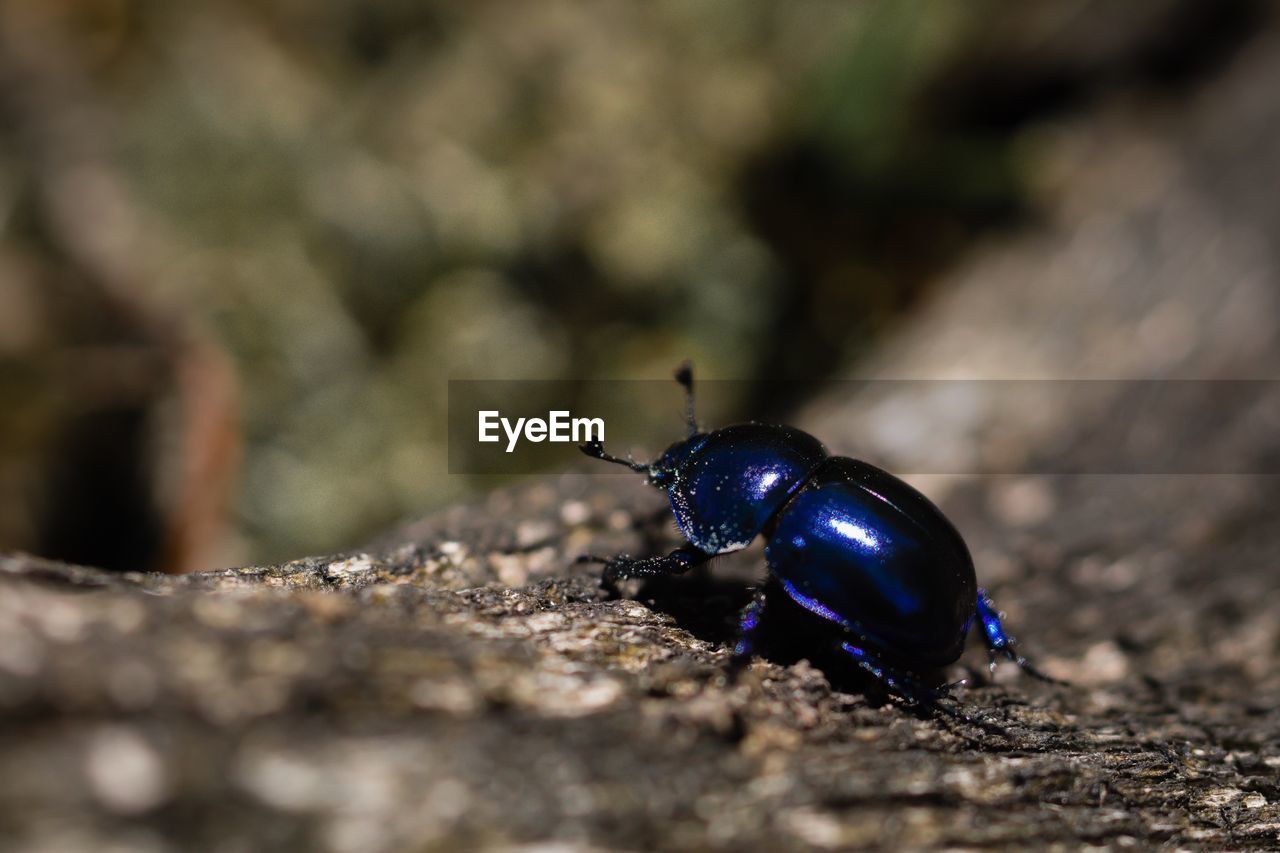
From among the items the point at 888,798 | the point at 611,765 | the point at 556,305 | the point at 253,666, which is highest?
the point at 556,305

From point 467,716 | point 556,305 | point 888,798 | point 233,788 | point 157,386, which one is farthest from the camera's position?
point 556,305

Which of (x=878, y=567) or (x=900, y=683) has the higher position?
(x=878, y=567)

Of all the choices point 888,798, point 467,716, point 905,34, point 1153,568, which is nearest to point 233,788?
point 467,716

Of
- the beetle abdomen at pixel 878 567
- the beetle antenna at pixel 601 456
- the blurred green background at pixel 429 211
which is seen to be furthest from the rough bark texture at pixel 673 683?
the blurred green background at pixel 429 211

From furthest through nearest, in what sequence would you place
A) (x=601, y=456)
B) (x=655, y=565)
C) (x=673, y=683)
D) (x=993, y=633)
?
(x=601, y=456) → (x=993, y=633) → (x=655, y=565) → (x=673, y=683)

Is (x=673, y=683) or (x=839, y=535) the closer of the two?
(x=673, y=683)

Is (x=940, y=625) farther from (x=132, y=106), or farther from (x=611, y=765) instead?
(x=132, y=106)

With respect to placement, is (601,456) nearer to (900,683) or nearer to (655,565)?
(655,565)

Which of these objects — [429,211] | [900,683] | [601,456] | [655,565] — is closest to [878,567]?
[900,683]
